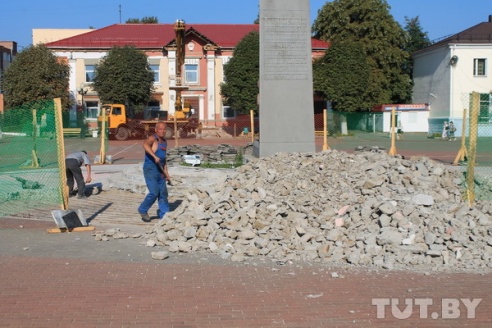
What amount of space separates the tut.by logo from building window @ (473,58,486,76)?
1838 inches

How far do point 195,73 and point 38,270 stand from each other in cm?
4882

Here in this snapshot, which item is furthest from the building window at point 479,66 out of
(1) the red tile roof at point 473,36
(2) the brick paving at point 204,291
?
(2) the brick paving at point 204,291

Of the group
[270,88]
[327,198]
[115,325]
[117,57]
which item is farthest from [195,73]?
[115,325]

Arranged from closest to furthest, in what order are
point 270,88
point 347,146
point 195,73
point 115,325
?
point 115,325 < point 270,88 < point 347,146 < point 195,73

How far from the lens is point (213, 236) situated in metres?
9.02

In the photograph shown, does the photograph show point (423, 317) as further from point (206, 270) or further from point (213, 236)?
point (213, 236)

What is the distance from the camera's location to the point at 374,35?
5453 centimetres

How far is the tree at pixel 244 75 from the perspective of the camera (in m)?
50.2

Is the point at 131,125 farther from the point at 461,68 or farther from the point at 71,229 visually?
the point at 71,229

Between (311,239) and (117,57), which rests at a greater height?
(117,57)

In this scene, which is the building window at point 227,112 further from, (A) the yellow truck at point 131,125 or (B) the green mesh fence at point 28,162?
(B) the green mesh fence at point 28,162

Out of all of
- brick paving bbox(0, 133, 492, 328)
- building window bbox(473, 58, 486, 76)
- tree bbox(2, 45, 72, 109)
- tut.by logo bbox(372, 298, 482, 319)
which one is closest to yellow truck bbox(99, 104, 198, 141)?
tree bbox(2, 45, 72, 109)

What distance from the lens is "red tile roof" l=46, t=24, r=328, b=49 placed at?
55.1 m

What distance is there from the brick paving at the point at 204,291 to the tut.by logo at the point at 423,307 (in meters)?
0.02
